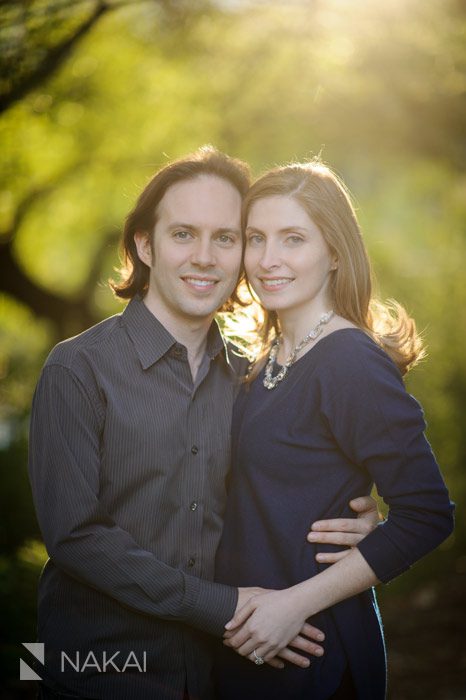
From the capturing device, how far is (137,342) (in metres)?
2.64

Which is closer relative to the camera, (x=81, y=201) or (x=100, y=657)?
(x=100, y=657)

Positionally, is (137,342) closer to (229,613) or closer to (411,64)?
(229,613)

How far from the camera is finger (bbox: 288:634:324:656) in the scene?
7.90ft

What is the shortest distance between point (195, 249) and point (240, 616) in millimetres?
1224

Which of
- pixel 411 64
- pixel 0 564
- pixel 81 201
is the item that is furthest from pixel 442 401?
pixel 81 201

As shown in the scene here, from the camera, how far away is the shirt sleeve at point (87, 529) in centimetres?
235

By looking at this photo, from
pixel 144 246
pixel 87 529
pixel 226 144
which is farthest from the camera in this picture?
pixel 226 144

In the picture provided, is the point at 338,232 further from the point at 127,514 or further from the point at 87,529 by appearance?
the point at 87,529

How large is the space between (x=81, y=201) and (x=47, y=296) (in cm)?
100

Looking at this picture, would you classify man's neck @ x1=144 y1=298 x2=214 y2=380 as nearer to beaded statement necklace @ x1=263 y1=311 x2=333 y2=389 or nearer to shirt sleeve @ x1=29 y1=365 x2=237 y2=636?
beaded statement necklace @ x1=263 y1=311 x2=333 y2=389

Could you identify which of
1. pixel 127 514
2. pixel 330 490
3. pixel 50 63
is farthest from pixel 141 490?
pixel 50 63

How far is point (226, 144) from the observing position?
7242 millimetres

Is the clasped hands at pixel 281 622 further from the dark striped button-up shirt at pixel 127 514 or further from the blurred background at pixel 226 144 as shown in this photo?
the blurred background at pixel 226 144

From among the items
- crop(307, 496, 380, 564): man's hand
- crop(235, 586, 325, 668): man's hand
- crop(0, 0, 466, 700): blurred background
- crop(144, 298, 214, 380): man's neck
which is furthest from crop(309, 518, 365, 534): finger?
crop(0, 0, 466, 700): blurred background
